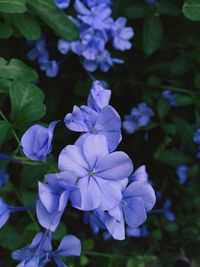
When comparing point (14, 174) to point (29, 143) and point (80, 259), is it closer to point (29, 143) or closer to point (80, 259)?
point (80, 259)

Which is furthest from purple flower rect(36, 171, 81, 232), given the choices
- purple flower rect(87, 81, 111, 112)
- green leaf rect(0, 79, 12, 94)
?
green leaf rect(0, 79, 12, 94)

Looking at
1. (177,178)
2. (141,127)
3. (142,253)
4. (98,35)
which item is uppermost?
(98,35)

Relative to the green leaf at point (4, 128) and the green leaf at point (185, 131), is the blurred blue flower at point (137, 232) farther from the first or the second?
the green leaf at point (4, 128)

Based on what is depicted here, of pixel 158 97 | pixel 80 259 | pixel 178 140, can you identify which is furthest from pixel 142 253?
pixel 158 97

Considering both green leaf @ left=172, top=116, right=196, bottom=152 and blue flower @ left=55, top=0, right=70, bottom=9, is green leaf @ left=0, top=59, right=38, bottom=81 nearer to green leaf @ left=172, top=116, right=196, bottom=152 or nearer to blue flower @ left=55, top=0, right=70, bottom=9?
blue flower @ left=55, top=0, right=70, bottom=9

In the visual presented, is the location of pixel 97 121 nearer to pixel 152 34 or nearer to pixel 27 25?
pixel 27 25

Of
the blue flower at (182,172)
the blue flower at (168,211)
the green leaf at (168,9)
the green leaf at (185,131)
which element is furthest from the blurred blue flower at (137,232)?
the green leaf at (168,9)
